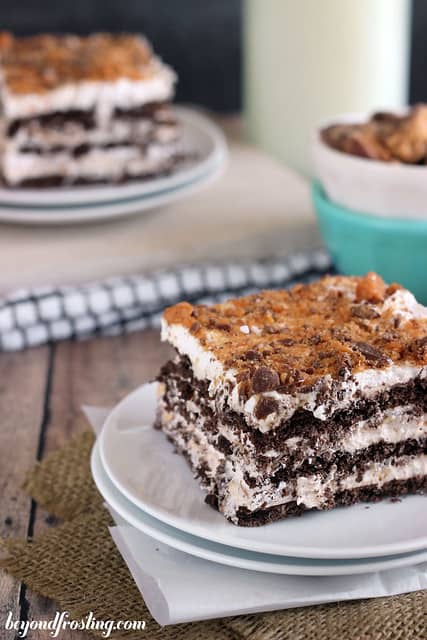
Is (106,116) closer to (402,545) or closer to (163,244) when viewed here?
(163,244)

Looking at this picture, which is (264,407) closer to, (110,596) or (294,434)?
(294,434)

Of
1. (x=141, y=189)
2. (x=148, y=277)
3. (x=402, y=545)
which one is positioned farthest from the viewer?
(x=141, y=189)

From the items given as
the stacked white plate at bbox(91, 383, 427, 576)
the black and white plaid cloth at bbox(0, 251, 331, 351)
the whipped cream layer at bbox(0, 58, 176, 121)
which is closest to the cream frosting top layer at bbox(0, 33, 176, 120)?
the whipped cream layer at bbox(0, 58, 176, 121)

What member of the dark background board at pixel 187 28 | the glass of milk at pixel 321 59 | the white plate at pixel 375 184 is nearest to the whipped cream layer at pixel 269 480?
the white plate at pixel 375 184

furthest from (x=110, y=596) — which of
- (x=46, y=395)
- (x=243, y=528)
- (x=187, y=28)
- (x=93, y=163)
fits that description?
(x=187, y=28)

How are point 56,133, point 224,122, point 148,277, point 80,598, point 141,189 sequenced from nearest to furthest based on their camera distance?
point 80,598 < point 148,277 < point 141,189 < point 56,133 < point 224,122

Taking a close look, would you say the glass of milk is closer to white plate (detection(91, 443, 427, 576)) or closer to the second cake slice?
the second cake slice

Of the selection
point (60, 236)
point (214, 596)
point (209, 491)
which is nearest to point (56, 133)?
point (60, 236)
